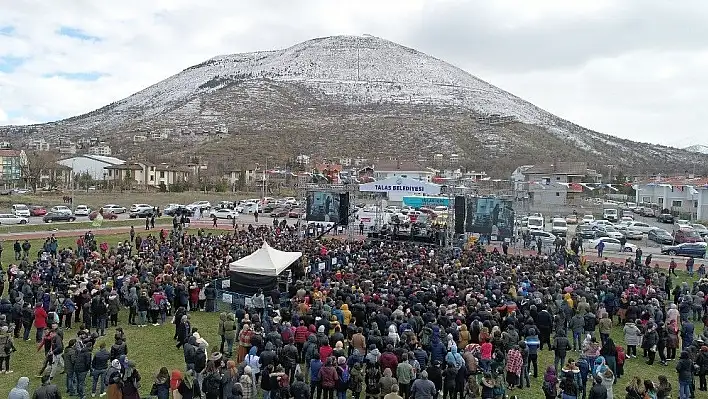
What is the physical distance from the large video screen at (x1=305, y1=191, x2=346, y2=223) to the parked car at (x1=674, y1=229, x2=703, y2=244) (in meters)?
22.5

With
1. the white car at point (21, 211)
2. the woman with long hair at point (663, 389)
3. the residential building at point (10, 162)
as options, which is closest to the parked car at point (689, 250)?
the woman with long hair at point (663, 389)

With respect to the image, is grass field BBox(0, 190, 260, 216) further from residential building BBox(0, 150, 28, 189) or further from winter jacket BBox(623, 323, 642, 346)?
winter jacket BBox(623, 323, 642, 346)

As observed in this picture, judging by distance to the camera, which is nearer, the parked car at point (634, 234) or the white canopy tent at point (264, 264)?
the white canopy tent at point (264, 264)

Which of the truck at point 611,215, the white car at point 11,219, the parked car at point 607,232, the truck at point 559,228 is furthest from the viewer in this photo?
the truck at point 611,215

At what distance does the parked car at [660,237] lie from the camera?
38.7 m

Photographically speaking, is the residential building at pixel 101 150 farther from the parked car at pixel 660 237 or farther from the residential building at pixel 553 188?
the parked car at pixel 660 237

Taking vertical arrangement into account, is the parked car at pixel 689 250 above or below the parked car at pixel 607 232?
below

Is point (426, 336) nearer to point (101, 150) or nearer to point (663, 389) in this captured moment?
point (663, 389)

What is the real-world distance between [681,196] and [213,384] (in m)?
64.3

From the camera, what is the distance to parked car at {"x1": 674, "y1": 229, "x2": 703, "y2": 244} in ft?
124

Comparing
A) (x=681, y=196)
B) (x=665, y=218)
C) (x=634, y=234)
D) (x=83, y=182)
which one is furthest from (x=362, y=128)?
(x=634, y=234)

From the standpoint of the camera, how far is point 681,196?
204 feet

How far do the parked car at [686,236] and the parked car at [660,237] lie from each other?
413mm

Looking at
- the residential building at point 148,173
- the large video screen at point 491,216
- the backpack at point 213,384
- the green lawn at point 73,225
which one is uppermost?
the residential building at point 148,173
